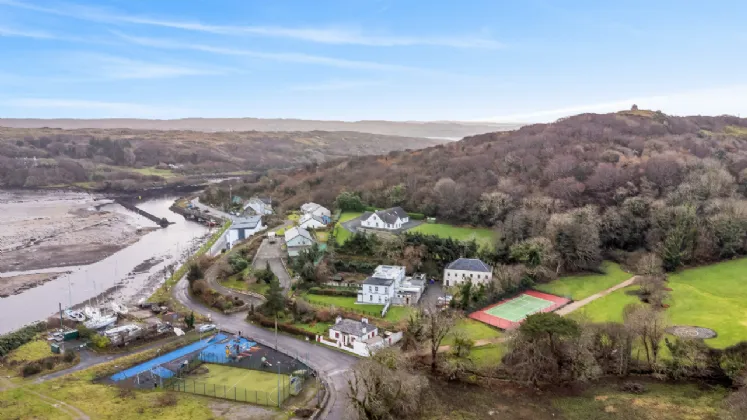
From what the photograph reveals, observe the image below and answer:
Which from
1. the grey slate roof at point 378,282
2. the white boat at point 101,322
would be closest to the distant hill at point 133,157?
the grey slate roof at point 378,282

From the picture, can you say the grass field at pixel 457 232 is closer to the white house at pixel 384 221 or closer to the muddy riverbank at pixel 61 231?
the white house at pixel 384 221

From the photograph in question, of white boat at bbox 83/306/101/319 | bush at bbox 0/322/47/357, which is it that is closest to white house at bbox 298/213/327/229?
white boat at bbox 83/306/101/319

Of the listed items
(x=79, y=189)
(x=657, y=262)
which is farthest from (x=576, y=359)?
(x=79, y=189)

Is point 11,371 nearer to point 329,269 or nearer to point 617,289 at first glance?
point 329,269

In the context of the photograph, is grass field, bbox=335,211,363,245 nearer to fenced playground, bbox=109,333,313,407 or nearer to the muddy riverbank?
fenced playground, bbox=109,333,313,407

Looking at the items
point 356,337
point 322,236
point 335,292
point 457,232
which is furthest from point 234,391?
point 457,232

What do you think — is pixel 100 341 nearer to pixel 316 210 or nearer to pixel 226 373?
pixel 226 373
